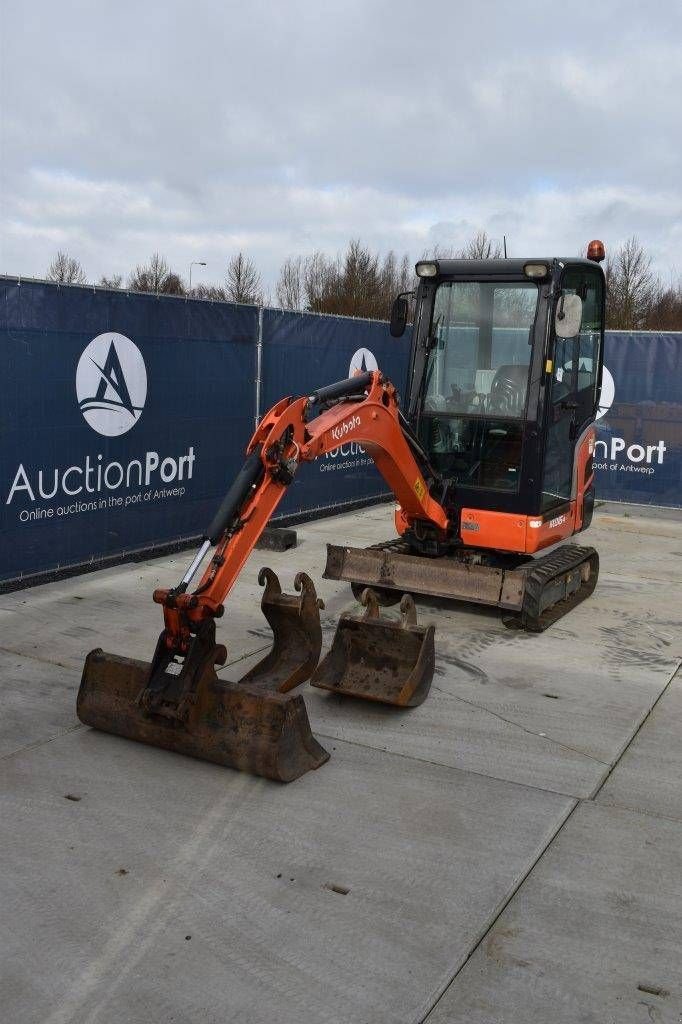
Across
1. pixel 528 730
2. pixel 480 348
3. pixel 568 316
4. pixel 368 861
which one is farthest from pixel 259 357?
pixel 368 861

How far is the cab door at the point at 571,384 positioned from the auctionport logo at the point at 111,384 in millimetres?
4115

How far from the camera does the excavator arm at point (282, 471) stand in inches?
201

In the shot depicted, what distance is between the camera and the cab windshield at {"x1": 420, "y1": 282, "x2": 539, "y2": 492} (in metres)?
7.87

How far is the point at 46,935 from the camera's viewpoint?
11.9 feet

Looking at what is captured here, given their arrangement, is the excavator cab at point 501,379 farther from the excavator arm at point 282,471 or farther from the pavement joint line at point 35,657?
the pavement joint line at point 35,657

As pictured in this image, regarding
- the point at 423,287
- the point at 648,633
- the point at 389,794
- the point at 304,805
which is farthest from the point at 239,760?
the point at 423,287

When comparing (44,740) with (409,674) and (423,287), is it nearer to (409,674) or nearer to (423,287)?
(409,674)

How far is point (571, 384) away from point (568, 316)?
77 centimetres

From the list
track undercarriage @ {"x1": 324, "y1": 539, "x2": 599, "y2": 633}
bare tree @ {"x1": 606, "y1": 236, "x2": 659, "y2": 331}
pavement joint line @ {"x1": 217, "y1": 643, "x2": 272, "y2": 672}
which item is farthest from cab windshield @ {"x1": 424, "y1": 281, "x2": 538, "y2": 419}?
bare tree @ {"x1": 606, "y1": 236, "x2": 659, "y2": 331}

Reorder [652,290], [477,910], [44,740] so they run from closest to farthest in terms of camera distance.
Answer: [477,910] → [44,740] → [652,290]

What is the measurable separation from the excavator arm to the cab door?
3.66 ft

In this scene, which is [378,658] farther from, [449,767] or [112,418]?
[112,418]

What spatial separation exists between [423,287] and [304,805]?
4.96 meters

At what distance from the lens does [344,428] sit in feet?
22.2
